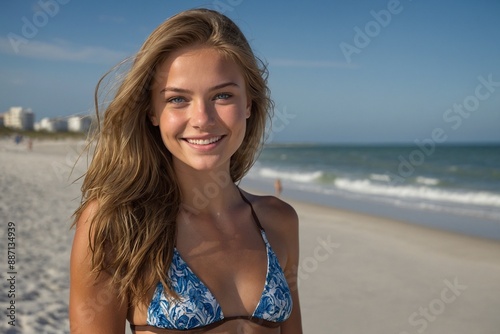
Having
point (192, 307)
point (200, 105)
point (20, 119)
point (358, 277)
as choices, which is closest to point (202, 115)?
point (200, 105)

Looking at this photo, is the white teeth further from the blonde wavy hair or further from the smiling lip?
the blonde wavy hair

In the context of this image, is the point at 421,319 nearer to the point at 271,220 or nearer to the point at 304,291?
the point at 304,291

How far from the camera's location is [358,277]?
6.98 metres

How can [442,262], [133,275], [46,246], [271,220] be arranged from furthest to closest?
[442,262]
[46,246]
[271,220]
[133,275]

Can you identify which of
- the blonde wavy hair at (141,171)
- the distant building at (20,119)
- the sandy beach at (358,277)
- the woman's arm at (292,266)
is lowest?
the distant building at (20,119)

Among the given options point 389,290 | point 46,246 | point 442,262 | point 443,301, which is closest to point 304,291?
point 389,290

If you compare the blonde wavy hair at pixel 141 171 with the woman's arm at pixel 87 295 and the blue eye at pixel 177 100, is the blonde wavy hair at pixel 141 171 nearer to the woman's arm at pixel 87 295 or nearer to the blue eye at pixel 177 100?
the woman's arm at pixel 87 295

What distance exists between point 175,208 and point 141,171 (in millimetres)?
197

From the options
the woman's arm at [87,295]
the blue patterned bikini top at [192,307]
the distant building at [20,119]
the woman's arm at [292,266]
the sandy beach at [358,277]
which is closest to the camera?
the woman's arm at [87,295]

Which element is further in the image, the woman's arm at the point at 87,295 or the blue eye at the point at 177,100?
the blue eye at the point at 177,100

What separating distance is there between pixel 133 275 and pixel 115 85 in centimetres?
76

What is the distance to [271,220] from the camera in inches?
87.3

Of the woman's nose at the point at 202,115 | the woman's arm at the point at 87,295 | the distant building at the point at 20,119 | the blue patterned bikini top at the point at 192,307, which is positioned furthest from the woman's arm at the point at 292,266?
the distant building at the point at 20,119

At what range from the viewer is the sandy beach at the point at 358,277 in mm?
5238
